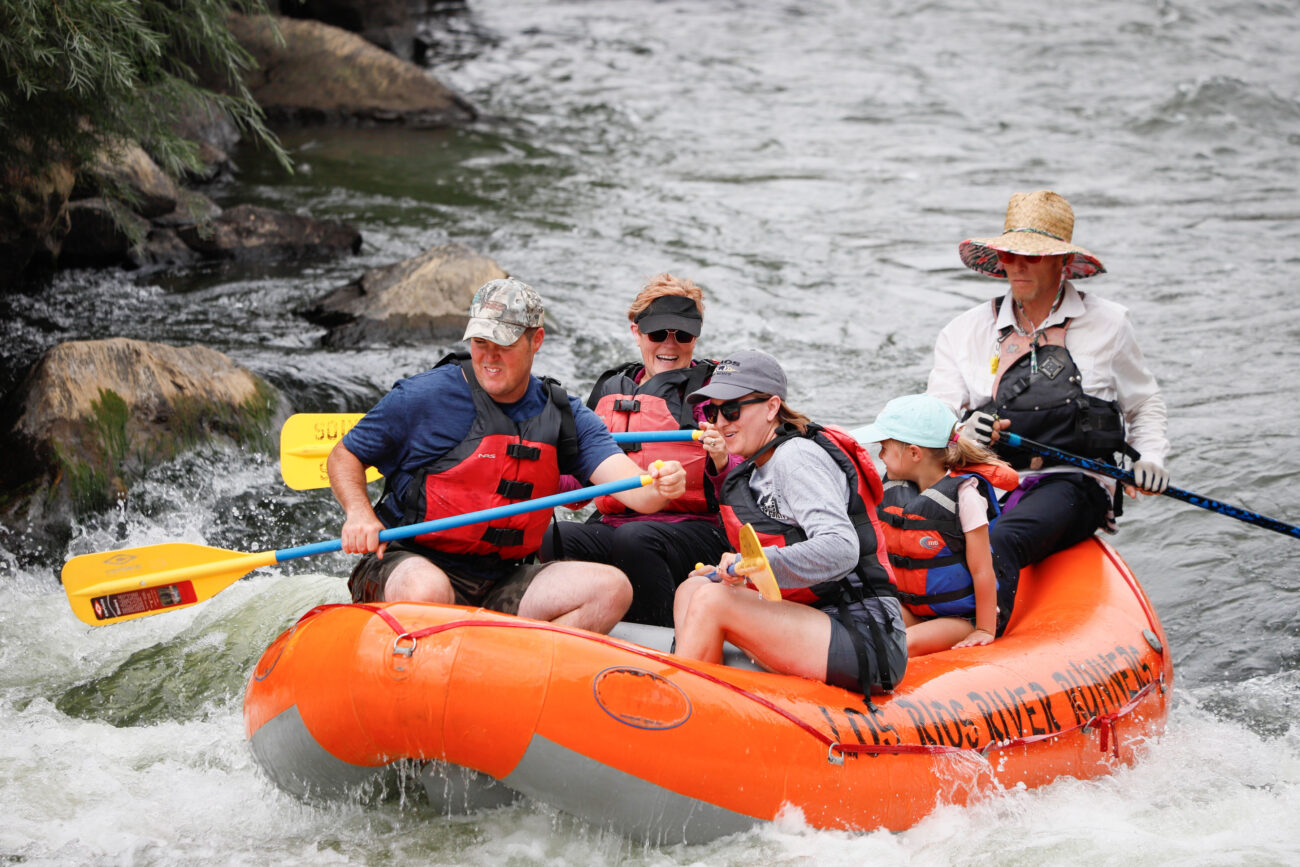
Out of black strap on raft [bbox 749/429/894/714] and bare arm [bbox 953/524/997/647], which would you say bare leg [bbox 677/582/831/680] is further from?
bare arm [bbox 953/524/997/647]

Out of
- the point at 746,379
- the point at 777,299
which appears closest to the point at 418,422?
the point at 746,379

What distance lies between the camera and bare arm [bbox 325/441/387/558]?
320cm

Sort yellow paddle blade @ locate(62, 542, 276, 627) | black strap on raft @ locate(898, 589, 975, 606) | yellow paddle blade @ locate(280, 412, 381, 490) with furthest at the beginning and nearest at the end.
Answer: yellow paddle blade @ locate(280, 412, 381, 490) → black strap on raft @ locate(898, 589, 975, 606) → yellow paddle blade @ locate(62, 542, 276, 627)

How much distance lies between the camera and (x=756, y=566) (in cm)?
291

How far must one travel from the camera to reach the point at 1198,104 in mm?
13891

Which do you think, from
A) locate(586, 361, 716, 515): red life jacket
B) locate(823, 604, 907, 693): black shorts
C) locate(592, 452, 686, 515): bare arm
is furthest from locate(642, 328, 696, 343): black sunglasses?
locate(823, 604, 907, 693): black shorts

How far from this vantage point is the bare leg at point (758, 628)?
3160 mm

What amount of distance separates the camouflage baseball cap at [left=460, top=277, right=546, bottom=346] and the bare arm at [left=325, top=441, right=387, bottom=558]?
0.47 m

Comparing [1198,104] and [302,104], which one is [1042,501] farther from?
[1198,104]

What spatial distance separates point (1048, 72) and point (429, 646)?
49.3ft

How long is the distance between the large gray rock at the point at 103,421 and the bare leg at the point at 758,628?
324 cm

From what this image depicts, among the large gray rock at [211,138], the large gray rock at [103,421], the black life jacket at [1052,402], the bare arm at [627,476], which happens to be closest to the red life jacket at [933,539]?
the black life jacket at [1052,402]

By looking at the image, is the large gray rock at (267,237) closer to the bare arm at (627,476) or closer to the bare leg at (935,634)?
the bare arm at (627,476)

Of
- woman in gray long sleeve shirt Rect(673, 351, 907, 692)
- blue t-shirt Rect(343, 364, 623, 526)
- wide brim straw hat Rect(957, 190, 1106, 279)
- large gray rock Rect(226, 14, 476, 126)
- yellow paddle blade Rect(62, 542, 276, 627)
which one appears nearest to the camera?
woman in gray long sleeve shirt Rect(673, 351, 907, 692)
